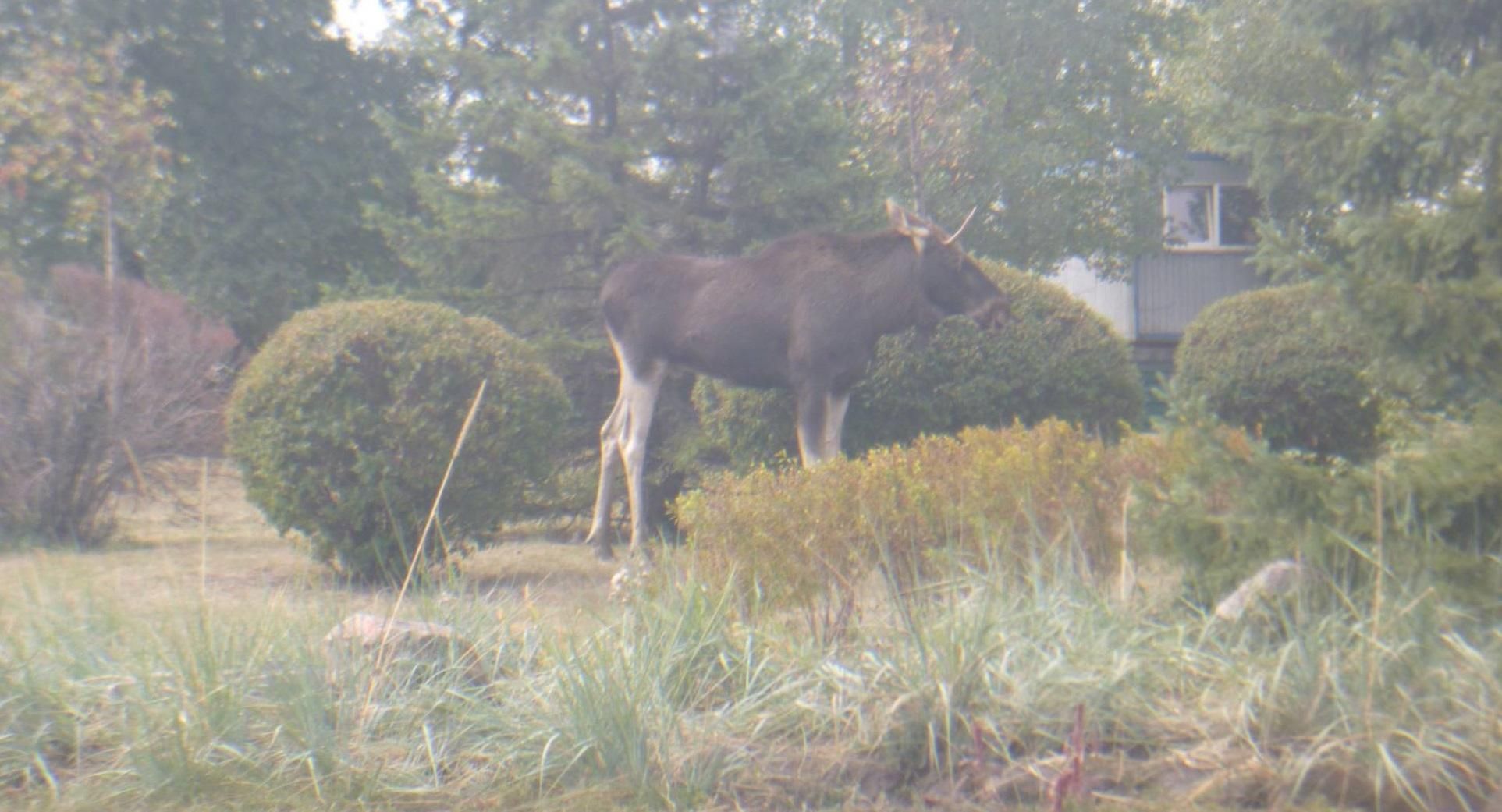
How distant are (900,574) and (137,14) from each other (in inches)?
760

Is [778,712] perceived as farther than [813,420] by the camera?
No

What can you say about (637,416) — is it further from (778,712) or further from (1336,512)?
(1336,512)

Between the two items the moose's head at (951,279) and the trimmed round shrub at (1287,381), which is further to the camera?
the trimmed round shrub at (1287,381)

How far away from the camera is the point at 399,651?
5.71 meters

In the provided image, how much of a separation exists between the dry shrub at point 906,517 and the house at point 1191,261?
23.8 metres

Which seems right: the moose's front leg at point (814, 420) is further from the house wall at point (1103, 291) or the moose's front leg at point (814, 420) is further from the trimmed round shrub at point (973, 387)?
the house wall at point (1103, 291)

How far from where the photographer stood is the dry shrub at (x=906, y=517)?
6543 millimetres

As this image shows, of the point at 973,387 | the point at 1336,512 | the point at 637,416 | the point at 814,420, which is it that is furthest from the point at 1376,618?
the point at 637,416

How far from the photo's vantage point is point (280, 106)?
75.2 feet

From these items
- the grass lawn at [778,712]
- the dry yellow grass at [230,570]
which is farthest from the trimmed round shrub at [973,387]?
the grass lawn at [778,712]

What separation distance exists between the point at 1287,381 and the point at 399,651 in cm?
751

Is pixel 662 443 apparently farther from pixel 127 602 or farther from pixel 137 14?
pixel 137 14

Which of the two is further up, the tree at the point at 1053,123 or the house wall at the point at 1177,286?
the tree at the point at 1053,123

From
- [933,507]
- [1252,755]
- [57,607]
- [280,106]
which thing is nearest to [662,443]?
[933,507]
